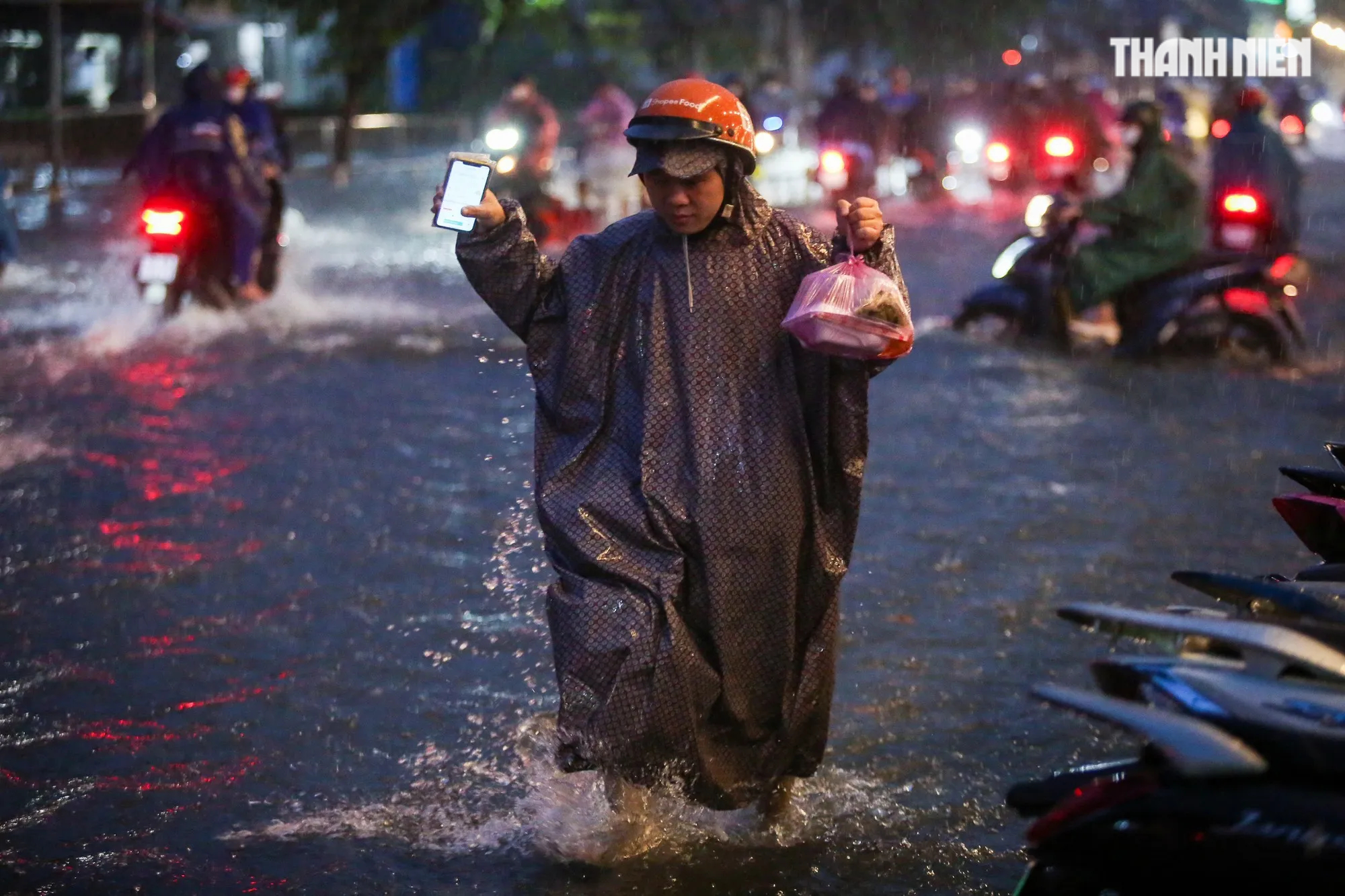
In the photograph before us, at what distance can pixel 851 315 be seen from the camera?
3.65 metres

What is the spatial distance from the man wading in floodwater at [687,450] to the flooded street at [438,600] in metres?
0.40

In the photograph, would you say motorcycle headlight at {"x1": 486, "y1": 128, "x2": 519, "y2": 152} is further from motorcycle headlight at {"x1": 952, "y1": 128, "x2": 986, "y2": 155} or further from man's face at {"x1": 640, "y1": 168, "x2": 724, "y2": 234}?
man's face at {"x1": 640, "y1": 168, "x2": 724, "y2": 234}

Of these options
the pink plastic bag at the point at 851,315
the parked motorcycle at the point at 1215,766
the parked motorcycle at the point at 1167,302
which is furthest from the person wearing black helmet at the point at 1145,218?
the parked motorcycle at the point at 1215,766

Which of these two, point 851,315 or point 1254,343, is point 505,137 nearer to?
point 1254,343

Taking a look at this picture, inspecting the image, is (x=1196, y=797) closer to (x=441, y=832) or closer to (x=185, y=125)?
(x=441, y=832)

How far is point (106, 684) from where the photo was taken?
536 cm

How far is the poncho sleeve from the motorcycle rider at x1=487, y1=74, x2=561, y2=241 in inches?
514

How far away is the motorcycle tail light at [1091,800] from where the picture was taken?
2.67 metres

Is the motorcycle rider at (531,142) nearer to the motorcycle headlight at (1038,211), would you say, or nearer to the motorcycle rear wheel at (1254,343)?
the motorcycle headlight at (1038,211)

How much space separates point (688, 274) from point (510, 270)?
1.21ft

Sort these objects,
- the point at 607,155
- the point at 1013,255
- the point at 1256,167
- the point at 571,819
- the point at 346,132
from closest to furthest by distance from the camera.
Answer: the point at 571,819
the point at 1256,167
the point at 1013,255
the point at 607,155
the point at 346,132

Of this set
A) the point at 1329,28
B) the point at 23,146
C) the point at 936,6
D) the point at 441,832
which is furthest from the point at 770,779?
the point at 936,6

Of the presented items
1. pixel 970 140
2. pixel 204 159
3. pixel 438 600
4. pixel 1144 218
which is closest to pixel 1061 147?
pixel 970 140

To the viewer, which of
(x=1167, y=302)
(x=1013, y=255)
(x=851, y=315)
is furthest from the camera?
(x=1013, y=255)
